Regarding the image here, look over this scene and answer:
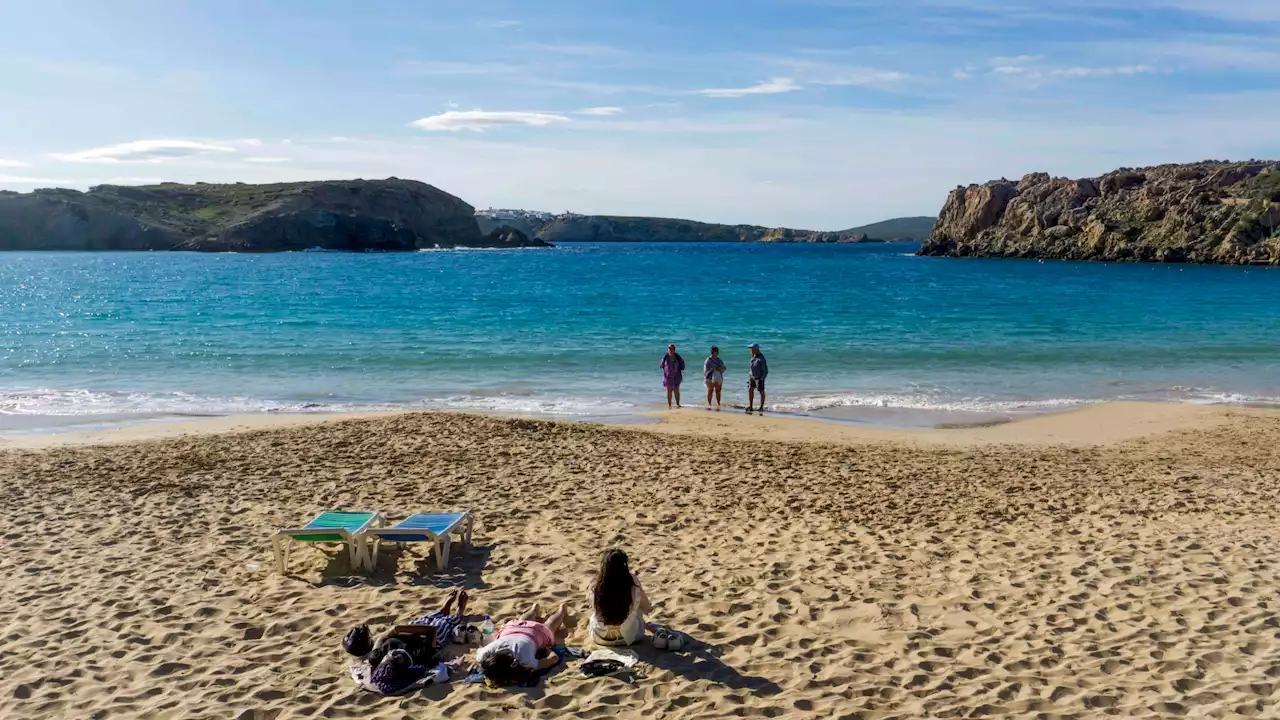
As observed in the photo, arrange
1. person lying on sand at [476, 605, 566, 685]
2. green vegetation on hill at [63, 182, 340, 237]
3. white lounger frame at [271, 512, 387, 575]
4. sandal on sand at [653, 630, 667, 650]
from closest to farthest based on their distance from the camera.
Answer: person lying on sand at [476, 605, 566, 685]
sandal on sand at [653, 630, 667, 650]
white lounger frame at [271, 512, 387, 575]
green vegetation on hill at [63, 182, 340, 237]

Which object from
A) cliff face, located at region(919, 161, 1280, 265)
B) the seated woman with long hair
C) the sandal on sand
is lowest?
the sandal on sand

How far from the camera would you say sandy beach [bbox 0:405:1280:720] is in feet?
18.7

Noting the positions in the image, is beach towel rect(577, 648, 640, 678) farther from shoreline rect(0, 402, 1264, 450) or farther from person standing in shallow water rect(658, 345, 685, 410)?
person standing in shallow water rect(658, 345, 685, 410)

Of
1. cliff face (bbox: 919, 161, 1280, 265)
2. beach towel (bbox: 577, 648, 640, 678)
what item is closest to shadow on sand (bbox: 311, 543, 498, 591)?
beach towel (bbox: 577, 648, 640, 678)

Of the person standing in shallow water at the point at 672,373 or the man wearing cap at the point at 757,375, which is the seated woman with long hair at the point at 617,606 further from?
the person standing in shallow water at the point at 672,373

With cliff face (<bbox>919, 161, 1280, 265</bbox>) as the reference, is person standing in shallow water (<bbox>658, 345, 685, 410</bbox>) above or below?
below

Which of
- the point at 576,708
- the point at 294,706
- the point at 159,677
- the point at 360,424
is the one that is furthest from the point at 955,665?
the point at 360,424

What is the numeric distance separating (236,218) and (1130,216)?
121540 mm

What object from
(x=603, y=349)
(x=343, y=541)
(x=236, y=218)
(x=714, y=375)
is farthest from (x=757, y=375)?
(x=236, y=218)

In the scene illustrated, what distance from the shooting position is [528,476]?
37.5 ft

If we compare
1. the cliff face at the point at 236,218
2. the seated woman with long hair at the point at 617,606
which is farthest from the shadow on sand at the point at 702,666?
the cliff face at the point at 236,218

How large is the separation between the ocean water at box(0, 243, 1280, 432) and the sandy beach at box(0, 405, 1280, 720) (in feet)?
17.0

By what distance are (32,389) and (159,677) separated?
681 inches

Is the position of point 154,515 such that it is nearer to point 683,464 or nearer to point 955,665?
point 683,464
